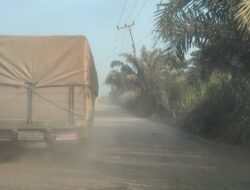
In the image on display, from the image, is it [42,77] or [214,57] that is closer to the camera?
[42,77]

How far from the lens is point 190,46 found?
52.0 feet

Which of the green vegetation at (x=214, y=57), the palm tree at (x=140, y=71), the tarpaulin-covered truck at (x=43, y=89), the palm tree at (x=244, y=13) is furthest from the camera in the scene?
the palm tree at (x=140, y=71)

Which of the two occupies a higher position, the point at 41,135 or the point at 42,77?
the point at 42,77

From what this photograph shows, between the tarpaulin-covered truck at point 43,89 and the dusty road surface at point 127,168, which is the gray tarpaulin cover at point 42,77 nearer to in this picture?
the tarpaulin-covered truck at point 43,89

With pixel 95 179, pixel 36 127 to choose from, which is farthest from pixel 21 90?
pixel 95 179

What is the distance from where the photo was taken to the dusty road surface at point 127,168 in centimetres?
1090

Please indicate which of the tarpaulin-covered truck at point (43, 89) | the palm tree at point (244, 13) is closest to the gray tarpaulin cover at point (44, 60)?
the tarpaulin-covered truck at point (43, 89)

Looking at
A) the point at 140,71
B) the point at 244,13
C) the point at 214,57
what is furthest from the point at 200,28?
the point at 140,71

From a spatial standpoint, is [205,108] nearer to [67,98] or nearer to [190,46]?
[190,46]

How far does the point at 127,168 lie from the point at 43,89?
114 inches

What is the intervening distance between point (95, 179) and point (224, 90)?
39.7 ft

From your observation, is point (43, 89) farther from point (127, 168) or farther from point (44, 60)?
point (127, 168)

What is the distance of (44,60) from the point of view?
14.7m

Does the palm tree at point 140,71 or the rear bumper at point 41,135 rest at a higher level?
the palm tree at point 140,71
